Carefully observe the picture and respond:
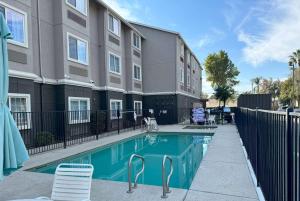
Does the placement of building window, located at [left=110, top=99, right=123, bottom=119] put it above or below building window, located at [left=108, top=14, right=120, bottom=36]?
below

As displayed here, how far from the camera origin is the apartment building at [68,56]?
10.0 metres

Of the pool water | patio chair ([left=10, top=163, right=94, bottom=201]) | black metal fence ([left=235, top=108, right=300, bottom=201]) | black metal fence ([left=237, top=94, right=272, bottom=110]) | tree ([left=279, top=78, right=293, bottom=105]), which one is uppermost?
tree ([left=279, top=78, right=293, bottom=105])

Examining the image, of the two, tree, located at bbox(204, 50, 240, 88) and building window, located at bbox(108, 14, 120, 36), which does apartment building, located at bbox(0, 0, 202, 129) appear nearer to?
building window, located at bbox(108, 14, 120, 36)

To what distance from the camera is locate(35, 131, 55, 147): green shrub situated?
10.2 m

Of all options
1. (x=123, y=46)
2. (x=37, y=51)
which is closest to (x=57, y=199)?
(x=37, y=51)

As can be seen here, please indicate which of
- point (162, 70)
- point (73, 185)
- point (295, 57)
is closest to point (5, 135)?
point (73, 185)

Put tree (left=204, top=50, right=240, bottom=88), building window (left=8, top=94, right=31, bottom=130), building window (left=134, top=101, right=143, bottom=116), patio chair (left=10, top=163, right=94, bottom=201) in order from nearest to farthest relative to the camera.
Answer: patio chair (left=10, top=163, right=94, bottom=201)
building window (left=8, top=94, right=31, bottom=130)
building window (left=134, top=101, right=143, bottom=116)
tree (left=204, top=50, right=240, bottom=88)

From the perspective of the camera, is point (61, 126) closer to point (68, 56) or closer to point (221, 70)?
point (68, 56)

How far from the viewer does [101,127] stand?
591 inches

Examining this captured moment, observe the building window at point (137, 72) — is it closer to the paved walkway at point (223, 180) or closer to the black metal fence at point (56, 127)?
the black metal fence at point (56, 127)

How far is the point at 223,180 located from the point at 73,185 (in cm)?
353

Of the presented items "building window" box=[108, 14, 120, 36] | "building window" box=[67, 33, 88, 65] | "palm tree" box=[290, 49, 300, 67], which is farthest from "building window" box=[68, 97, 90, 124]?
"palm tree" box=[290, 49, 300, 67]

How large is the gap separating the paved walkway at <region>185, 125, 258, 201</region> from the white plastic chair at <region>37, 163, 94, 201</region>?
1991 millimetres

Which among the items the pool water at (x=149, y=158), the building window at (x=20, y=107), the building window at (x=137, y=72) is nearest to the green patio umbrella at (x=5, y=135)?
the pool water at (x=149, y=158)
